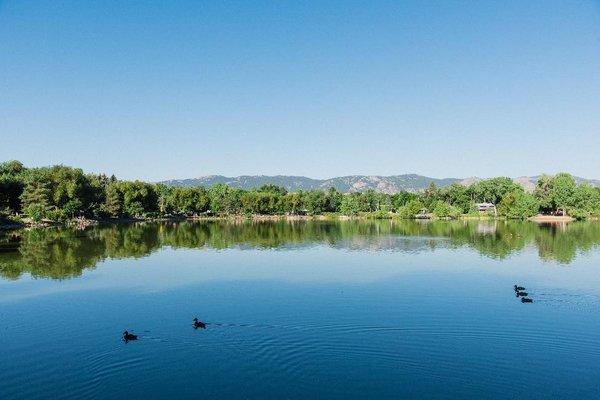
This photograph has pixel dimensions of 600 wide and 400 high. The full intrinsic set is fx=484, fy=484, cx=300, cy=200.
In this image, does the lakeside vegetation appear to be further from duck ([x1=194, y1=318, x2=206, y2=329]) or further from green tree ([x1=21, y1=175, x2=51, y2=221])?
duck ([x1=194, y1=318, x2=206, y2=329])

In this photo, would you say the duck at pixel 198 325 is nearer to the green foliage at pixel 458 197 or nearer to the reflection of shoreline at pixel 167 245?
the reflection of shoreline at pixel 167 245

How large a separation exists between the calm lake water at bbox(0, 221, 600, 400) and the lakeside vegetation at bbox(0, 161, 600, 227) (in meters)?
57.8

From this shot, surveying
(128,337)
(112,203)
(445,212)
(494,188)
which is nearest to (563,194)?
(494,188)

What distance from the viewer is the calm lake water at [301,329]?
16562 mm

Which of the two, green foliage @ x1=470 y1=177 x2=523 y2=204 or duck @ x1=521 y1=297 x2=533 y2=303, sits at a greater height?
green foliage @ x1=470 y1=177 x2=523 y2=204

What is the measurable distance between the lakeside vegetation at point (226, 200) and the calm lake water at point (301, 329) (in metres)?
57.8

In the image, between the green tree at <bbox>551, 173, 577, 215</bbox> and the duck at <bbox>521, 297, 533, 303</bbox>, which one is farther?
the green tree at <bbox>551, 173, 577, 215</bbox>

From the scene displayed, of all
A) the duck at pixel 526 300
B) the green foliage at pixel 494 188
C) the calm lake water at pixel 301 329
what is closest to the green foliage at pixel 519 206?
the green foliage at pixel 494 188

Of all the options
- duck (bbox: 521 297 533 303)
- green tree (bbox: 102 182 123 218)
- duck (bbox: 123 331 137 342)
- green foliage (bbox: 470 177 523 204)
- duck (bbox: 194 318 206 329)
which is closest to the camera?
duck (bbox: 123 331 137 342)

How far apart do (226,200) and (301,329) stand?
5065 inches

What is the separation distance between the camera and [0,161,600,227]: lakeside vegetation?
96938 millimetres

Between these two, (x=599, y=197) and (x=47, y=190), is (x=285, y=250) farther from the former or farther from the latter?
(x=599, y=197)

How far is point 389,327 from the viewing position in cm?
2283

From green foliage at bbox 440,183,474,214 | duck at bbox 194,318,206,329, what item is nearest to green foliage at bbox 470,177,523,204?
green foliage at bbox 440,183,474,214
